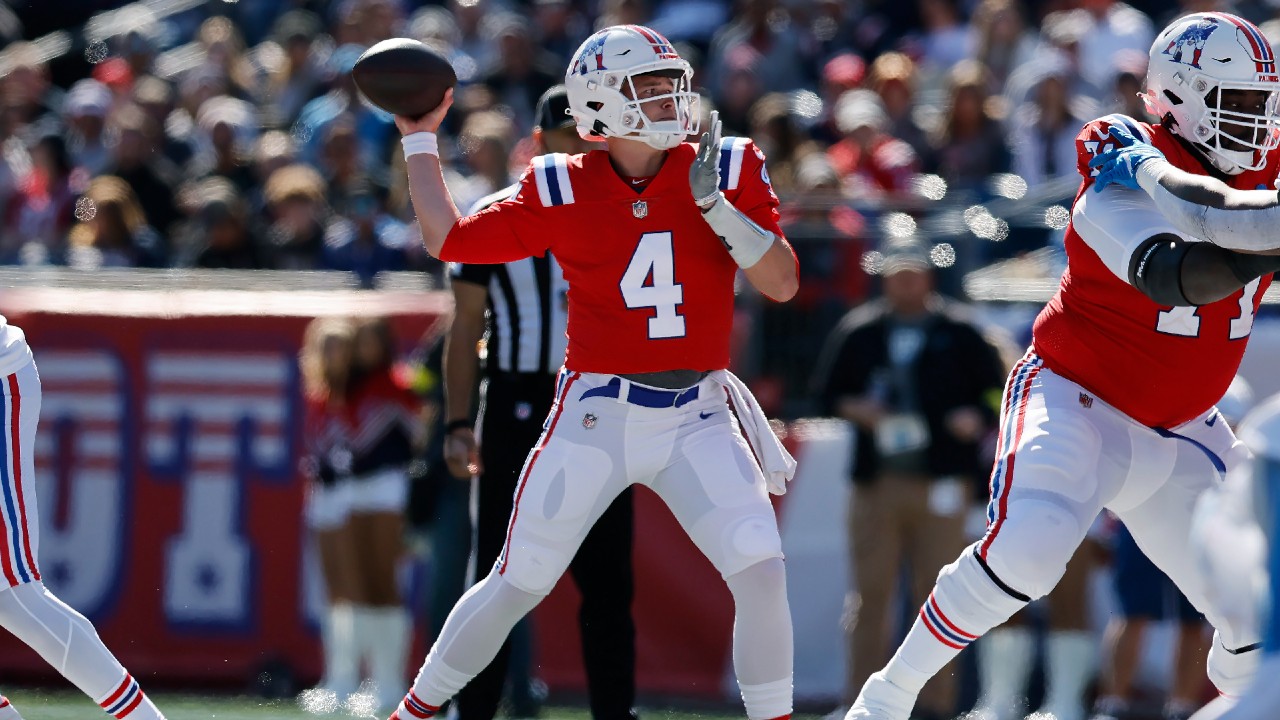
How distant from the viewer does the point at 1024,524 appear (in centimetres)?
455

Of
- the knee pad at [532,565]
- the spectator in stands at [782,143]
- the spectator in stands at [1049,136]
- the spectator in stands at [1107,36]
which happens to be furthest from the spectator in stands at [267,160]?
the knee pad at [532,565]

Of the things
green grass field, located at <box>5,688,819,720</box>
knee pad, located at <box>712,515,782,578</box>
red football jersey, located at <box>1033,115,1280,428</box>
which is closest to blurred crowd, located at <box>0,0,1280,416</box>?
green grass field, located at <box>5,688,819,720</box>

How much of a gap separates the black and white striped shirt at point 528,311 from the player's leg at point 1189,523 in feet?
5.47

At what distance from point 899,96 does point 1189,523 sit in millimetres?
5519

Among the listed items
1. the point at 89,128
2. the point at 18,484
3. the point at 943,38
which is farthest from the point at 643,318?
the point at 89,128

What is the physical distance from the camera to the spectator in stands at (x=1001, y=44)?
10172mm

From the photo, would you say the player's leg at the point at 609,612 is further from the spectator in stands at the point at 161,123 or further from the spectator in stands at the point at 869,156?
the spectator in stands at the point at 161,123

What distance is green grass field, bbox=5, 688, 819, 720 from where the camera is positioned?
6691 mm

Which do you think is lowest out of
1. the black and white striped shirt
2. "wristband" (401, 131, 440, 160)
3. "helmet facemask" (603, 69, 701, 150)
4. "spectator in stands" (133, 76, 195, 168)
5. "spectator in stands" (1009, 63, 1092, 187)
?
"spectator in stands" (133, 76, 195, 168)

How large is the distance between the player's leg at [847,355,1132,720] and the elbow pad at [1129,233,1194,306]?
0.42m

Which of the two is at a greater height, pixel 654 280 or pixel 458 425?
pixel 654 280

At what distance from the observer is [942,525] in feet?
24.5

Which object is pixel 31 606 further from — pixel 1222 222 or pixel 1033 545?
pixel 1222 222

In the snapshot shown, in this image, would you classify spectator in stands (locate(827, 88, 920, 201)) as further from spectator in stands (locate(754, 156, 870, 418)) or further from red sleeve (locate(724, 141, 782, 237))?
red sleeve (locate(724, 141, 782, 237))
